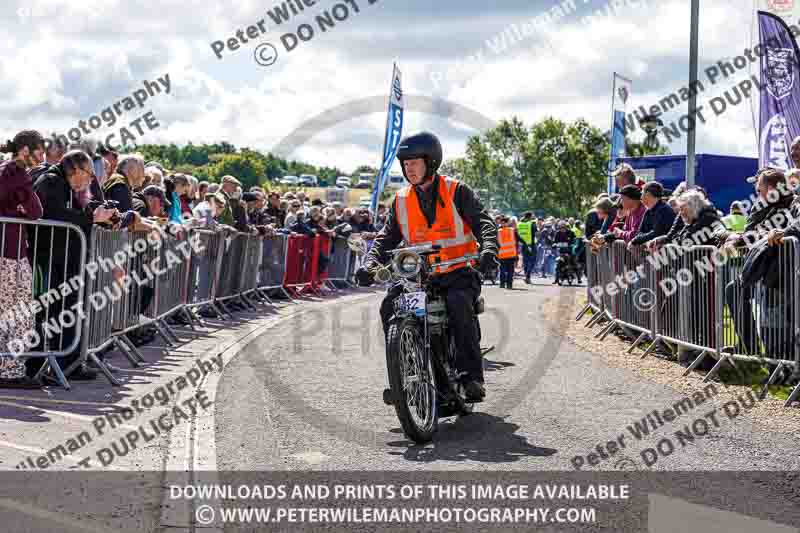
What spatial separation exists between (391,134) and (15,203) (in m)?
20.6

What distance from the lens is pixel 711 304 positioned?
34.4 feet

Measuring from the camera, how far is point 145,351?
11.5 meters

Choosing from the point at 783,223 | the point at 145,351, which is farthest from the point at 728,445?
the point at 145,351

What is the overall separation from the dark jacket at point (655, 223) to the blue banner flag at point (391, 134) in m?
16.1

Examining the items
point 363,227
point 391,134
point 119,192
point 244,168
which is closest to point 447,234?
point 119,192

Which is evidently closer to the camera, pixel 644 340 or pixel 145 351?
pixel 145 351

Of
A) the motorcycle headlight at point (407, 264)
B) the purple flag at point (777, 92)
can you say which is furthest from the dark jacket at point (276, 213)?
the motorcycle headlight at point (407, 264)

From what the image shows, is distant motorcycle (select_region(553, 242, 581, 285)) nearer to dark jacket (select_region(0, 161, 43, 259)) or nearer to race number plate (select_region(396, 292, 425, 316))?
dark jacket (select_region(0, 161, 43, 259))

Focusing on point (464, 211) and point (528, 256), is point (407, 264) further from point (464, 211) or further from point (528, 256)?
point (528, 256)

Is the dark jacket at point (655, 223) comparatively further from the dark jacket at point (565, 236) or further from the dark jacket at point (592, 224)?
the dark jacket at point (565, 236)

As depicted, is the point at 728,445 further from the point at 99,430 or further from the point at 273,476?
the point at 99,430

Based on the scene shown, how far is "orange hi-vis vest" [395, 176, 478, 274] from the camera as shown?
25.5 ft

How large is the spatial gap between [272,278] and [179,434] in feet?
42.2

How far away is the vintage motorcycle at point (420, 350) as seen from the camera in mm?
6617
